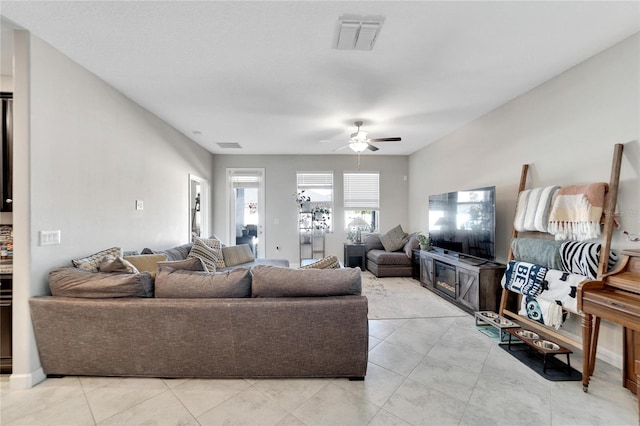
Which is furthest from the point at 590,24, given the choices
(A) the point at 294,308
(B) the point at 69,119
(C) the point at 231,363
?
(B) the point at 69,119

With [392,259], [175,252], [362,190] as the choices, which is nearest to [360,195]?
[362,190]

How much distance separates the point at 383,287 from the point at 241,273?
10.5 ft

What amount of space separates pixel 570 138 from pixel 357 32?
7.86ft

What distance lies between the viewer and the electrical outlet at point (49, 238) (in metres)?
2.13

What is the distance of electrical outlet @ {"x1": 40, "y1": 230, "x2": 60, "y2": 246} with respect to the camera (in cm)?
213

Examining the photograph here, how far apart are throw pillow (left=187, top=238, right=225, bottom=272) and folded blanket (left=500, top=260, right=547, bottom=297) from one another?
3.68 metres

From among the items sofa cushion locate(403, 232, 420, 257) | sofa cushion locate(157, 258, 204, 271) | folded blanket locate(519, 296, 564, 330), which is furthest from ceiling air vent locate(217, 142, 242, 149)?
folded blanket locate(519, 296, 564, 330)

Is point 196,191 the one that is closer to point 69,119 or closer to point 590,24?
point 69,119

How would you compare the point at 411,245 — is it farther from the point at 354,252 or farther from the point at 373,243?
the point at 354,252

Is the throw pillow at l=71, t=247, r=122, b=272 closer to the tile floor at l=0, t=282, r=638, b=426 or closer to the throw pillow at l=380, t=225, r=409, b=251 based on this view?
the tile floor at l=0, t=282, r=638, b=426

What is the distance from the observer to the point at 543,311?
8.43 feet

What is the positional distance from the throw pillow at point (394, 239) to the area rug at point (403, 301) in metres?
0.89

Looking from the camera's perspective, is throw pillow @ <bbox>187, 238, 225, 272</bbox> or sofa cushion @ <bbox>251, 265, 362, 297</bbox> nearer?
sofa cushion @ <bbox>251, 265, 362, 297</bbox>

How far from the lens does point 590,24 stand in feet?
6.65
